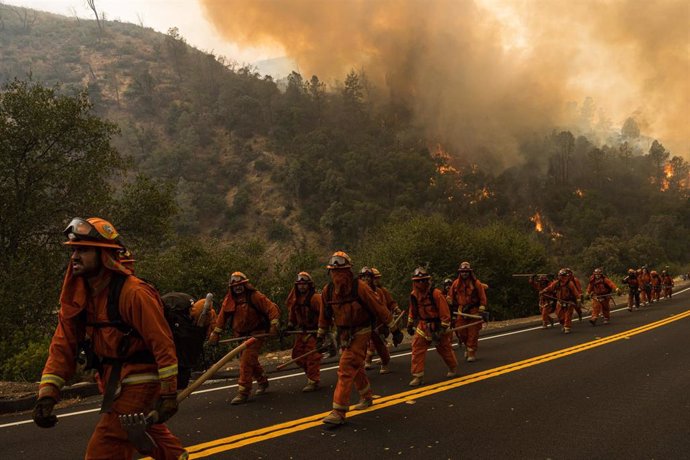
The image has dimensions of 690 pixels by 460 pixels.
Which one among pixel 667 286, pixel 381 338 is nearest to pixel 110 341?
pixel 381 338

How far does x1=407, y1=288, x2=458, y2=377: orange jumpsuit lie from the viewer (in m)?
8.99

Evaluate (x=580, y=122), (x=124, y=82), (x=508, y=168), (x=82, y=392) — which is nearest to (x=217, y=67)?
(x=124, y=82)

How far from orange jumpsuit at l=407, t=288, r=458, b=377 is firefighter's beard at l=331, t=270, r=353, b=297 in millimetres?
2246

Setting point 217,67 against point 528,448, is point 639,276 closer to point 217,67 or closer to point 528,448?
point 528,448

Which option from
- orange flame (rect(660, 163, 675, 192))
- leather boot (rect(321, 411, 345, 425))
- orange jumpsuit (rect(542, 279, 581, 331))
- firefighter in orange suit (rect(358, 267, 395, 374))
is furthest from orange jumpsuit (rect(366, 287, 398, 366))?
orange flame (rect(660, 163, 675, 192))

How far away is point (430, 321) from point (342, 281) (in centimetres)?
278

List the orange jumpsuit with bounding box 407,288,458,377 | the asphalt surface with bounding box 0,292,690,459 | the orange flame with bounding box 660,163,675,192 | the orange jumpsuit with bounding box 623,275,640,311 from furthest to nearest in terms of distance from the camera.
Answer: the orange flame with bounding box 660,163,675,192, the orange jumpsuit with bounding box 623,275,640,311, the orange jumpsuit with bounding box 407,288,458,377, the asphalt surface with bounding box 0,292,690,459

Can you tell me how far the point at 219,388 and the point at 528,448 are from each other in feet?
18.3

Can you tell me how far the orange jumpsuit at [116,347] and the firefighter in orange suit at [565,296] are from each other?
1448cm

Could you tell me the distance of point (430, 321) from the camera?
927cm

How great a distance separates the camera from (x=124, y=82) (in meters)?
131

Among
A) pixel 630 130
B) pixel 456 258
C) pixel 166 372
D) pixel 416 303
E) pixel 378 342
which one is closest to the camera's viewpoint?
pixel 166 372

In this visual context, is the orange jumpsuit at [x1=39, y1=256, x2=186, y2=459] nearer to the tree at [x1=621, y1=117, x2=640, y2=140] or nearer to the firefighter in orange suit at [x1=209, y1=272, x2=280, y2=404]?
the firefighter in orange suit at [x1=209, y1=272, x2=280, y2=404]

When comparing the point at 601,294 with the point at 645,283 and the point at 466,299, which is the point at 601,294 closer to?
the point at 466,299
